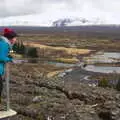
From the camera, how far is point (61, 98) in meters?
10.8

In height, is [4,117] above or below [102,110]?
above

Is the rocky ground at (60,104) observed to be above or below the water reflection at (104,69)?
above

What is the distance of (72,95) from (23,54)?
196 ft

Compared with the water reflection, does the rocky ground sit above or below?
above

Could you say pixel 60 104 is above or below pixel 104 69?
above

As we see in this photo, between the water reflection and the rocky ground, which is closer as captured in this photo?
the rocky ground

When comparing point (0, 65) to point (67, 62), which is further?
point (67, 62)

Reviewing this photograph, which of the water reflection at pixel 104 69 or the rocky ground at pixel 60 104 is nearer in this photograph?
the rocky ground at pixel 60 104

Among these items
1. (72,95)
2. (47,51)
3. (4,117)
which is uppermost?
(4,117)

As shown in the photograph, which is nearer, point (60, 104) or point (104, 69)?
point (60, 104)

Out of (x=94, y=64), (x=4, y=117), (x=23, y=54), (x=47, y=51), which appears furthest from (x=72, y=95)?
(x=47, y=51)

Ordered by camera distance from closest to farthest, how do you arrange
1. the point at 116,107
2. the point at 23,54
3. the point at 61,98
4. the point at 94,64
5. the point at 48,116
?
the point at 48,116 → the point at 116,107 → the point at 61,98 → the point at 94,64 → the point at 23,54

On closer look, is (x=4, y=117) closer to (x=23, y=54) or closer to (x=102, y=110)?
(x=102, y=110)

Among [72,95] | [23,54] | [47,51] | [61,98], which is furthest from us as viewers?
[47,51]
